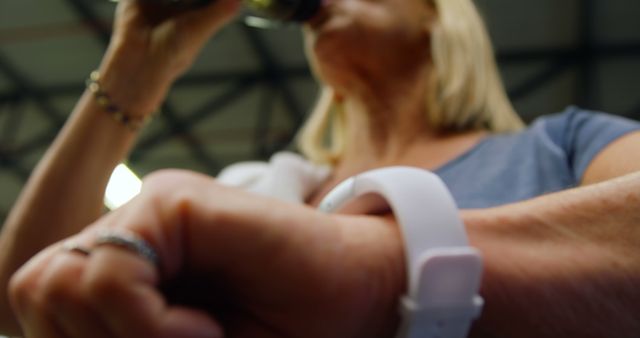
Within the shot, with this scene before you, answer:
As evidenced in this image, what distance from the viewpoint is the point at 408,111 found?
777mm

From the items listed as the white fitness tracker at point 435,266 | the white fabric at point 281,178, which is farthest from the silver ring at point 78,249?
the white fabric at point 281,178

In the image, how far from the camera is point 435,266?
0.66 ft

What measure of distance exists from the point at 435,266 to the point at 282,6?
1.89 feet

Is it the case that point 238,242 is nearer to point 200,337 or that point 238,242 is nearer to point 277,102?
point 200,337

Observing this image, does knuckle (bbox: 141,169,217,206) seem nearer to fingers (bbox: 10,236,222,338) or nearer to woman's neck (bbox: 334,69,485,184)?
fingers (bbox: 10,236,222,338)

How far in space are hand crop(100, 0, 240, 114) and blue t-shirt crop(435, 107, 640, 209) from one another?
1.17 feet

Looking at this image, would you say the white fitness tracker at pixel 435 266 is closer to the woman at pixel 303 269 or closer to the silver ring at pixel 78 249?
the woman at pixel 303 269

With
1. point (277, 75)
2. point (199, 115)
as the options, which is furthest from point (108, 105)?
point (199, 115)

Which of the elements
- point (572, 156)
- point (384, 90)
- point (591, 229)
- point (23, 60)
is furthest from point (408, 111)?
point (23, 60)

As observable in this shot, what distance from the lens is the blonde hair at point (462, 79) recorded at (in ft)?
2.46

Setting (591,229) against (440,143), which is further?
(440,143)

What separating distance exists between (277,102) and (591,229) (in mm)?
2656

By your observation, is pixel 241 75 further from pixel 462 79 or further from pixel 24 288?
pixel 24 288

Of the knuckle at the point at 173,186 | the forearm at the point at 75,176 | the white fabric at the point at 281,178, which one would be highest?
the knuckle at the point at 173,186
